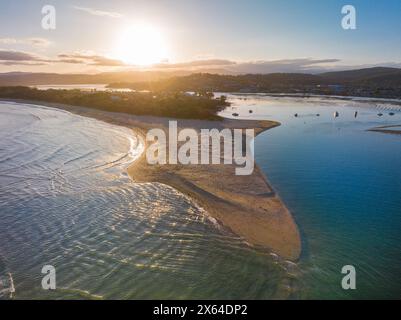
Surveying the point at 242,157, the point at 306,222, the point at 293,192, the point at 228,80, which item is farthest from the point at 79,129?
the point at 228,80

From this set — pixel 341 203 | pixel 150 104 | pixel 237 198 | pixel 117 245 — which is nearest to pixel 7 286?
pixel 117 245

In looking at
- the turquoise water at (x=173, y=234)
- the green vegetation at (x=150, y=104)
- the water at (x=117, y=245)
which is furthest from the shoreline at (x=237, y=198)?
the green vegetation at (x=150, y=104)

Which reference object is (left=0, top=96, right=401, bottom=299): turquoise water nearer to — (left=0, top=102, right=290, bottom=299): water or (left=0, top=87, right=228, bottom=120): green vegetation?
(left=0, top=102, right=290, bottom=299): water

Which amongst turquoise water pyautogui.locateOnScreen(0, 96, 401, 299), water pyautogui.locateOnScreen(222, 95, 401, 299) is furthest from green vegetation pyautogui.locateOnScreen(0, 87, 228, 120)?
turquoise water pyautogui.locateOnScreen(0, 96, 401, 299)

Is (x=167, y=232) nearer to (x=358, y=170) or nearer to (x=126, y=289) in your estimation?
(x=126, y=289)

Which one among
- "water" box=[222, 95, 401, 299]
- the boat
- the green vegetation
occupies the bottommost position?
the boat

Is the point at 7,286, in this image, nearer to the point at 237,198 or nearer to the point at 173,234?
the point at 173,234
